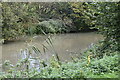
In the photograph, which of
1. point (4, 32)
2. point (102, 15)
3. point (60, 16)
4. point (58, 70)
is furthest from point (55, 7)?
point (58, 70)

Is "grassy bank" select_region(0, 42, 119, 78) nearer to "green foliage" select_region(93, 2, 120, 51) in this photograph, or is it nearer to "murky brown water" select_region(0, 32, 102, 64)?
"green foliage" select_region(93, 2, 120, 51)

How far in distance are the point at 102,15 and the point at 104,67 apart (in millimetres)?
667

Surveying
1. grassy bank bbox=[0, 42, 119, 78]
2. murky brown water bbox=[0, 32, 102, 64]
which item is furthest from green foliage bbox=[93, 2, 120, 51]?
murky brown water bbox=[0, 32, 102, 64]

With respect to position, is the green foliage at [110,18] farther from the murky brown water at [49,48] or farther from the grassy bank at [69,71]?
the murky brown water at [49,48]

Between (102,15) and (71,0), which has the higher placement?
(71,0)

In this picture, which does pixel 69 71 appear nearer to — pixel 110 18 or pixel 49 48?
pixel 110 18

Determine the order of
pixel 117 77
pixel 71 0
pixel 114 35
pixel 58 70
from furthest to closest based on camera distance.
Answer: pixel 71 0
pixel 114 35
pixel 58 70
pixel 117 77

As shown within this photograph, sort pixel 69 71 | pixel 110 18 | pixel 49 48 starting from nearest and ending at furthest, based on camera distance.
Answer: pixel 69 71 → pixel 110 18 → pixel 49 48

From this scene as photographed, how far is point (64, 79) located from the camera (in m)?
1.48

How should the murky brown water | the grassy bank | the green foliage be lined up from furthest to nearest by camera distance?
the murky brown water
the green foliage
the grassy bank

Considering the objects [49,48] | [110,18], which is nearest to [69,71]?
[110,18]

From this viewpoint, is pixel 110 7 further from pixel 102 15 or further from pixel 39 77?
pixel 39 77

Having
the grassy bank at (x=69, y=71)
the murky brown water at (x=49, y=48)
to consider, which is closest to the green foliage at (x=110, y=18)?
the grassy bank at (x=69, y=71)

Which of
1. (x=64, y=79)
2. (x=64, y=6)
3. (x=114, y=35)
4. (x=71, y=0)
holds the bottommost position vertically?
(x=64, y=79)
